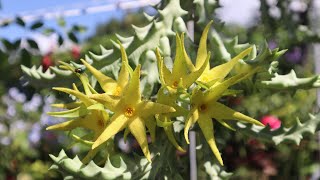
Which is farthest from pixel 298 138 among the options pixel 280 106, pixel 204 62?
pixel 280 106

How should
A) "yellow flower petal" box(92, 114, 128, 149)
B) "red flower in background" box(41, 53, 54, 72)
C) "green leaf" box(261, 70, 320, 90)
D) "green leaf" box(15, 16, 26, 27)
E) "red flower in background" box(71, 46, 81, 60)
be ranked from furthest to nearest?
1. "red flower in background" box(71, 46, 81, 60)
2. "red flower in background" box(41, 53, 54, 72)
3. "green leaf" box(15, 16, 26, 27)
4. "green leaf" box(261, 70, 320, 90)
5. "yellow flower petal" box(92, 114, 128, 149)

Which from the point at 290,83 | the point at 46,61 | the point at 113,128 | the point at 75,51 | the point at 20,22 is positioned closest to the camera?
the point at 113,128

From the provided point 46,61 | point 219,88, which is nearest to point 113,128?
point 219,88

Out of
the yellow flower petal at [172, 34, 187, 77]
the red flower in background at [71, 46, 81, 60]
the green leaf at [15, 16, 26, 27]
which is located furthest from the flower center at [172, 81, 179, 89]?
the red flower in background at [71, 46, 81, 60]

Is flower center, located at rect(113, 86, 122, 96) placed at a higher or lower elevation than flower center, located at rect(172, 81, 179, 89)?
higher

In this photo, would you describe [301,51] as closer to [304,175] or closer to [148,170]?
[304,175]

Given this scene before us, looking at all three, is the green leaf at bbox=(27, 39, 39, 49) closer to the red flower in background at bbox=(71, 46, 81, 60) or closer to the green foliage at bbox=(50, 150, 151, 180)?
the red flower in background at bbox=(71, 46, 81, 60)

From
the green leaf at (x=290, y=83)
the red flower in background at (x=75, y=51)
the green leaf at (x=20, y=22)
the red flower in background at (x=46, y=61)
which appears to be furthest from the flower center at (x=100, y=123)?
the red flower in background at (x=75, y=51)

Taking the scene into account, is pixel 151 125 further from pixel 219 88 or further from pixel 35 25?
pixel 35 25

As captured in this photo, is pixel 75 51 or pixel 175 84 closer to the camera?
pixel 175 84

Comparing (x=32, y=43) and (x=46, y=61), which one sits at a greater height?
(x=32, y=43)

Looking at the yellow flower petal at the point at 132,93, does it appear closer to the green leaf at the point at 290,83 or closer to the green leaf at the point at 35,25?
the green leaf at the point at 290,83
